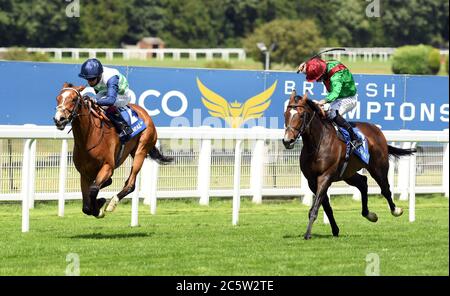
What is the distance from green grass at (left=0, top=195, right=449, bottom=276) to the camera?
7699 millimetres

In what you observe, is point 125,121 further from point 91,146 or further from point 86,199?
point 86,199

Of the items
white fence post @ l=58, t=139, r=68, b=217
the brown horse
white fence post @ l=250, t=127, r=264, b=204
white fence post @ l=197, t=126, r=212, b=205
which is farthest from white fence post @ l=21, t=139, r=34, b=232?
white fence post @ l=250, t=127, r=264, b=204

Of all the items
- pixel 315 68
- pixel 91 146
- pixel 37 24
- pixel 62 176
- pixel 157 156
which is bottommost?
pixel 62 176

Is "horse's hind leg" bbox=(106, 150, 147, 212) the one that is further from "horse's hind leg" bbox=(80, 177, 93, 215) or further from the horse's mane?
the horse's mane

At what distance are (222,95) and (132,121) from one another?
503 centimetres

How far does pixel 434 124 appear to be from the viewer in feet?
54.1

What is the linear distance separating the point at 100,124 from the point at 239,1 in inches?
1827

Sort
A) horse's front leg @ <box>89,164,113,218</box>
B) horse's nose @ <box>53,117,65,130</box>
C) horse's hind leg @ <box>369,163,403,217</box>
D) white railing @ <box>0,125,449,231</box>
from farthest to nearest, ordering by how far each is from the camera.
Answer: white railing @ <box>0,125,449,231</box>
horse's hind leg @ <box>369,163,403,217</box>
horse's front leg @ <box>89,164,113,218</box>
horse's nose @ <box>53,117,65,130</box>

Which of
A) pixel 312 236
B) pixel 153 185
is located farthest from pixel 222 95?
pixel 312 236

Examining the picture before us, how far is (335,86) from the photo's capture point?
10047 mm

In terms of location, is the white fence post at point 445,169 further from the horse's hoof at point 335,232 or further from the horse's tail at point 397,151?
the horse's hoof at point 335,232

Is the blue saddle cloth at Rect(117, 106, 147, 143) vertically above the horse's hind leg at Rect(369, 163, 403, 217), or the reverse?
the blue saddle cloth at Rect(117, 106, 147, 143)
